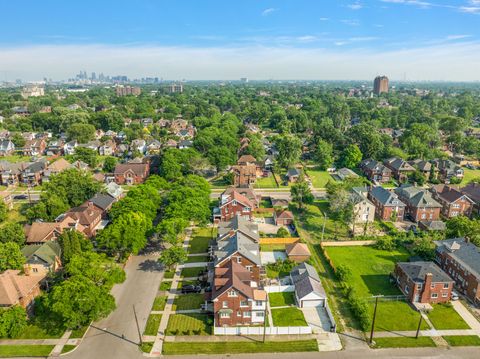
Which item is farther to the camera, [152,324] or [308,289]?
[308,289]

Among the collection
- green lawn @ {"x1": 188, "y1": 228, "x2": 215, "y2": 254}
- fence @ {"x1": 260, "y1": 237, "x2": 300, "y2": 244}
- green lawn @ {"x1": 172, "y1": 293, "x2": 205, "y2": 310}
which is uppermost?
fence @ {"x1": 260, "y1": 237, "x2": 300, "y2": 244}

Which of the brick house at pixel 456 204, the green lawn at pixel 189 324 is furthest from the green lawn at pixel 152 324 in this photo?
the brick house at pixel 456 204

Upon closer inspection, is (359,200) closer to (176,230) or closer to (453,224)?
(453,224)

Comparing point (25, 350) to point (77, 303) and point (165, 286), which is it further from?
point (165, 286)

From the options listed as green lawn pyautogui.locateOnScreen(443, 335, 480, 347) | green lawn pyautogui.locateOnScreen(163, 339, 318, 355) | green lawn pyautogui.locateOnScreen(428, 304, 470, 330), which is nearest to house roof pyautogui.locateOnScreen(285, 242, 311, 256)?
green lawn pyautogui.locateOnScreen(163, 339, 318, 355)

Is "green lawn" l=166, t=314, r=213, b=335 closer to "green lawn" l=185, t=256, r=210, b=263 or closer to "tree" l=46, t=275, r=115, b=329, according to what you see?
"tree" l=46, t=275, r=115, b=329

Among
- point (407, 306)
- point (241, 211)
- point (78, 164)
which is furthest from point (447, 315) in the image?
point (78, 164)

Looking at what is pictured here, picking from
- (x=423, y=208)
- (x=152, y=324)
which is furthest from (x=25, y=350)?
(x=423, y=208)
